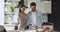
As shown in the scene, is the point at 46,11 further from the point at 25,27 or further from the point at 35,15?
the point at 25,27

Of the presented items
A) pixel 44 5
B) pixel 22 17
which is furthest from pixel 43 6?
pixel 22 17

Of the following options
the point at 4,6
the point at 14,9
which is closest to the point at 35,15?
the point at 14,9

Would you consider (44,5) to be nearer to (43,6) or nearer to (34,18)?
(43,6)

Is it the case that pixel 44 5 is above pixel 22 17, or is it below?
above

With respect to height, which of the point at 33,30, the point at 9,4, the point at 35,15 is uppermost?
the point at 9,4

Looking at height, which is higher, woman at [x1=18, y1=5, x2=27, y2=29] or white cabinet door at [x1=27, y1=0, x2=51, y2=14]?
white cabinet door at [x1=27, y1=0, x2=51, y2=14]

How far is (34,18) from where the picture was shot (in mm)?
2215

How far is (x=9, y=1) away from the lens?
2131 mm

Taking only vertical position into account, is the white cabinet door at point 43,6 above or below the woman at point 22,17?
above

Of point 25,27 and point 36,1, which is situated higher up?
point 36,1

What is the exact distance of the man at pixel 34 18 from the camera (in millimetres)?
2186

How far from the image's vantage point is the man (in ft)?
7.17

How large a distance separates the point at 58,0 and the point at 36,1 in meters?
0.30

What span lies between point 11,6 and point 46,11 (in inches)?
18.2
